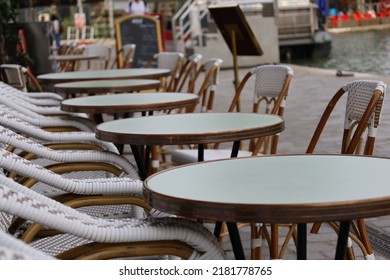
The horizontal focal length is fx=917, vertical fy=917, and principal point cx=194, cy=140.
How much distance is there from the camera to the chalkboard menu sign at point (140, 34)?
1322 centimetres

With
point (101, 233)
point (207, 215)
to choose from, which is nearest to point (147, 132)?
point (101, 233)

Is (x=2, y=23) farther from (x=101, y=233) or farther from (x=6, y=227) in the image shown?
(x=101, y=233)

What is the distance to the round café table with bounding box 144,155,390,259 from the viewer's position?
6.46 feet

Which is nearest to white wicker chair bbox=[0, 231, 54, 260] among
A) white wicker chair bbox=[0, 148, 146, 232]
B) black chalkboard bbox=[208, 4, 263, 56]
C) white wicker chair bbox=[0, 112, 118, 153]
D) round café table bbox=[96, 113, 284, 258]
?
white wicker chair bbox=[0, 148, 146, 232]

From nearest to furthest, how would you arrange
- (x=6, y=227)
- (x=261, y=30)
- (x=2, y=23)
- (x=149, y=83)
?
1. (x=6, y=227)
2. (x=149, y=83)
3. (x=2, y=23)
4. (x=261, y=30)

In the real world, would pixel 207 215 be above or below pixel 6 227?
above

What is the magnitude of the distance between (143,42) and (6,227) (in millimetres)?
10571

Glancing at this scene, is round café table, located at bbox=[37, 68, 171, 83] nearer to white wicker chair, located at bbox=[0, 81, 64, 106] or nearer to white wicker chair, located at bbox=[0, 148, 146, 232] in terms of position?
white wicker chair, located at bbox=[0, 81, 64, 106]

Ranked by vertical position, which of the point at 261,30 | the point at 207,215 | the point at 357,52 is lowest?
the point at 357,52

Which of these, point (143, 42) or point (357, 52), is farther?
point (357, 52)

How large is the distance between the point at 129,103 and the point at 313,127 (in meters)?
3.97

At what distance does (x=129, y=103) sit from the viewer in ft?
15.1

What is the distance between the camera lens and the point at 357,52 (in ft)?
103

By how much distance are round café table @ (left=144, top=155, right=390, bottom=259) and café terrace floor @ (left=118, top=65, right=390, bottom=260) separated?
1.50 m
